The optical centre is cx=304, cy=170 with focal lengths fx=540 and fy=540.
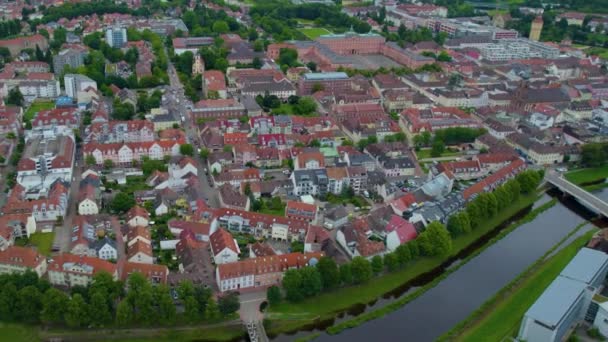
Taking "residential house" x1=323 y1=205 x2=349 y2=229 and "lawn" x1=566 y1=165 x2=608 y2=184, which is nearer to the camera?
"residential house" x1=323 y1=205 x2=349 y2=229

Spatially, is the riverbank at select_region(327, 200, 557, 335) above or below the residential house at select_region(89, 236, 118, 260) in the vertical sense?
below

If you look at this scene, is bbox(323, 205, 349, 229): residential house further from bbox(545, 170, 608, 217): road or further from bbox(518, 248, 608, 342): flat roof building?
bbox(545, 170, 608, 217): road

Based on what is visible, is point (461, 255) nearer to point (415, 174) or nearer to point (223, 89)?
point (415, 174)

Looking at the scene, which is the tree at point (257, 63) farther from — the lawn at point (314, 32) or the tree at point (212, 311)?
the tree at point (212, 311)

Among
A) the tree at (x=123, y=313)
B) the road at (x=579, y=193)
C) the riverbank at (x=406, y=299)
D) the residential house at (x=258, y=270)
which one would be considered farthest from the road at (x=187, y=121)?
the road at (x=579, y=193)

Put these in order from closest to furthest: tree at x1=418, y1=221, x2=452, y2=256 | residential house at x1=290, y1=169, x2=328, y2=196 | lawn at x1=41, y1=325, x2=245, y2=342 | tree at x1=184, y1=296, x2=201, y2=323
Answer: lawn at x1=41, y1=325, x2=245, y2=342 → tree at x1=184, y1=296, x2=201, y2=323 → tree at x1=418, y1=221, x2=452, y2=256 → residential house at x1=290, y1=169, x2=328, y2=196

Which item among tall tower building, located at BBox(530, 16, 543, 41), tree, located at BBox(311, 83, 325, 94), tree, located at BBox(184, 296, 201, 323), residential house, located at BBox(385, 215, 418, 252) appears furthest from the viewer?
tall tower building, located at BBox(530, 16, 543, 41)

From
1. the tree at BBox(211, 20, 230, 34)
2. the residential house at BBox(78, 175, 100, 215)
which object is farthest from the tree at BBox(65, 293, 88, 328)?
the tree at BBox(211, 20, 230, 34)
